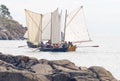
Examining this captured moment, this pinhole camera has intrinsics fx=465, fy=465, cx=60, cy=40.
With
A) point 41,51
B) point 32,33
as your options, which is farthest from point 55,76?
point 32,33

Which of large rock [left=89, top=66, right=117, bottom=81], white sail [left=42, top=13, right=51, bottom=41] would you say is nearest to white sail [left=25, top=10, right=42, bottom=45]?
white sail [left=42, top=13, right=51, bottom=41]

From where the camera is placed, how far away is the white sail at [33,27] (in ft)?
344

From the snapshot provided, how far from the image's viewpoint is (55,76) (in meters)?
28.2

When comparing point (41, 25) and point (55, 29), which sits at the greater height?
point (41, 25)

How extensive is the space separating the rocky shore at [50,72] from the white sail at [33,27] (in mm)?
72413

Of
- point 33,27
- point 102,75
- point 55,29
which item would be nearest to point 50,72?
point 102,75

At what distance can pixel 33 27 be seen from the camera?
106m

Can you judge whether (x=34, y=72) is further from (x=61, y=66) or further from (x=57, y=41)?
(x=57, y=41)

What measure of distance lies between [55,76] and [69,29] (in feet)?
208

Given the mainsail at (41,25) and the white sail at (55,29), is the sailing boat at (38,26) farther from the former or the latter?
the white sail at (55,29)

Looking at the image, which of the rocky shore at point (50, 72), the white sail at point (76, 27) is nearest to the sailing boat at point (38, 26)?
the white sail at point (76, 27)

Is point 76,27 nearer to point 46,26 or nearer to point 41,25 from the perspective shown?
point 46,26

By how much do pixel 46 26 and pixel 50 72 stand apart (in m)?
76.1

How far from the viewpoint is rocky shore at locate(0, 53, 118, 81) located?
27562 millimetres
